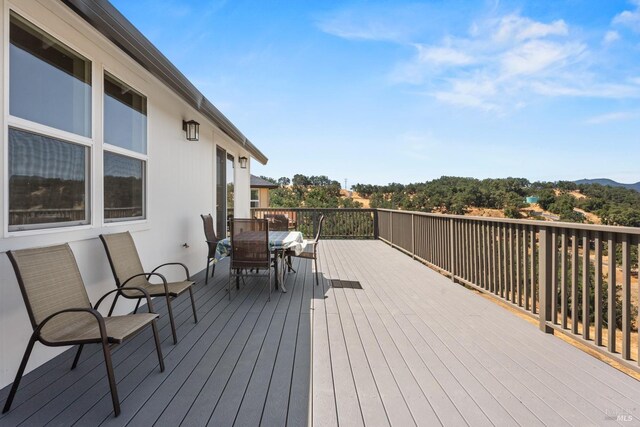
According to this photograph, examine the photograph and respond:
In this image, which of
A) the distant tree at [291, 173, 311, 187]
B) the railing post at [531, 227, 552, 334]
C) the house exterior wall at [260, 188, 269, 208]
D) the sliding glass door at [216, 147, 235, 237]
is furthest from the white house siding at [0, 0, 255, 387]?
the distant tree at [291, 173, 311, 187]

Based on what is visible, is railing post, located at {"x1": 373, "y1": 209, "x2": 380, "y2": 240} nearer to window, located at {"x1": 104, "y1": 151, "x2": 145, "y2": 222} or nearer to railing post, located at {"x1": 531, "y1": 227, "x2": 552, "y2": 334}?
railing post, located at {"x1": 531, "y1": 227, "x2": 552, "y2": 334}

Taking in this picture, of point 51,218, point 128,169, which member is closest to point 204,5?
point 128,169

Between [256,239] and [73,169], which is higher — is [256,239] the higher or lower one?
the lower one

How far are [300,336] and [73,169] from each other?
2.28 m

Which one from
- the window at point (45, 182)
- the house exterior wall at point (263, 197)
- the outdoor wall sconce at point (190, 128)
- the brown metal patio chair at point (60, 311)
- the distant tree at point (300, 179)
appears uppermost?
the distant tree at point (300, 179)

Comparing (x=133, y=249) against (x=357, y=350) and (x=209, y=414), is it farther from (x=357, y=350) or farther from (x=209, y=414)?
(x=357, y=350)

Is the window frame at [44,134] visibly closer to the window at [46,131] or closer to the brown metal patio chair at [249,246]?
the window at [46,131]

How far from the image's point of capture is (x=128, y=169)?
3277mm

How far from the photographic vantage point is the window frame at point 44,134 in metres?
1.87

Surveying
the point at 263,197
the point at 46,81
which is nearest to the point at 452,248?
the point at 46,81

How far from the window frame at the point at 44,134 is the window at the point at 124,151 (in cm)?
23

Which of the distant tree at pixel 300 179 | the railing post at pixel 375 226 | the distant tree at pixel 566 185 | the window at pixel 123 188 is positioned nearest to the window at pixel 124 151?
the window at pixel 123 188

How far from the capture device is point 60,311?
1528mm

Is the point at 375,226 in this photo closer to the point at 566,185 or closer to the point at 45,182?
the point at 45,182
